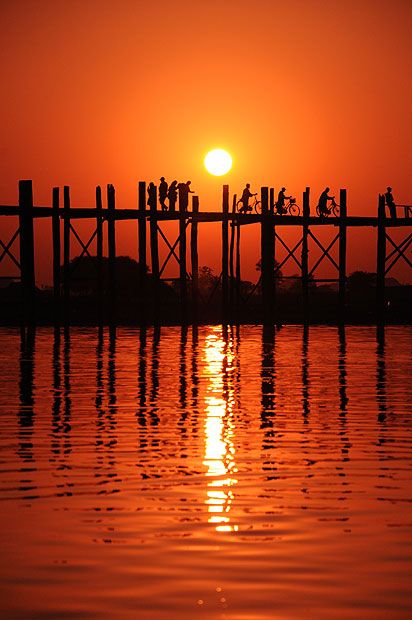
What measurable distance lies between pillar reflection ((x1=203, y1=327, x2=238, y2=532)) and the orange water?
0.08ft

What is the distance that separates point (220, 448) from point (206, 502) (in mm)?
3097

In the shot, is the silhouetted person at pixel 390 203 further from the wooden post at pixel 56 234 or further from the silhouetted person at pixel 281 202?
the wooden post at pixel 56 234

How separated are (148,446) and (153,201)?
3118 cm

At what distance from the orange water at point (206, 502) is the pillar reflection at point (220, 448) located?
0.02 metres

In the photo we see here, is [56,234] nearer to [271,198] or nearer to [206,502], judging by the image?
[271,198]

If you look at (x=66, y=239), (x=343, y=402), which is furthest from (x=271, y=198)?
(x=343, y=402)

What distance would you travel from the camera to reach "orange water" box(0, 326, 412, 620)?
640cm

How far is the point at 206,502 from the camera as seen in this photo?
29.5 feet

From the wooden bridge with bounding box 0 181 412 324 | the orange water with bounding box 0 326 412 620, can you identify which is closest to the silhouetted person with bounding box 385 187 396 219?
the wooden bridge with bounding box 0 181 412 324

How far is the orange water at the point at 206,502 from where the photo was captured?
21.0 feet

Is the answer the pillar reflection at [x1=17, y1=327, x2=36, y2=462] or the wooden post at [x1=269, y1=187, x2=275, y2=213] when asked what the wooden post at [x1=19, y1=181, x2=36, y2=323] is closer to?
the pillar reflection at [x1=17, y1=327, x2=36, y2=462]

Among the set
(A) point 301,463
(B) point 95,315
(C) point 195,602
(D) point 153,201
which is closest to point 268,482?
(A) point 301,463

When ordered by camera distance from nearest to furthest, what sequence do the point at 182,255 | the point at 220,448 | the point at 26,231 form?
the point at 220,448
the point at 26,231
the point at 182,255

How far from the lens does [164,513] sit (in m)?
8.58
